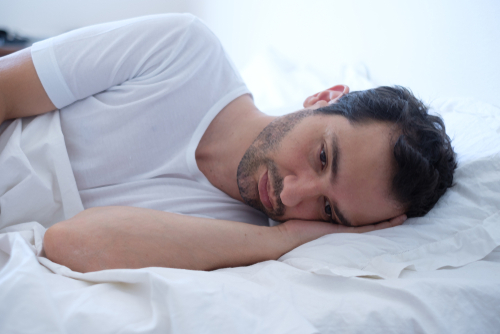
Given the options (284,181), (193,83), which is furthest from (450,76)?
(193,83)

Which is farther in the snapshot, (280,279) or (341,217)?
(341,217)

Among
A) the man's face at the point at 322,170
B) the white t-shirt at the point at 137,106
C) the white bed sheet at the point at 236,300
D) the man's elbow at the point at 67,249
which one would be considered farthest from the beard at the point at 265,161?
the man's elbow at the point at 67,249

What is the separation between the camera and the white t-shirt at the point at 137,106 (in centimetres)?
87

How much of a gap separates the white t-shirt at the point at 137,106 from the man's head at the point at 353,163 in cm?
18

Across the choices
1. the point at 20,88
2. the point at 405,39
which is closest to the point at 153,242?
the point at 20,88

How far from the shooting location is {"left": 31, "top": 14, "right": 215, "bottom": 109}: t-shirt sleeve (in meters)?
0.84

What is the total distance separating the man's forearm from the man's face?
0.38 ft

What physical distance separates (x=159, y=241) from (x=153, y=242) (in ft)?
0.04

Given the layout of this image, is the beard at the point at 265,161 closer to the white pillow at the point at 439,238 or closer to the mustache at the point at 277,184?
the mustache at the point at 277,184

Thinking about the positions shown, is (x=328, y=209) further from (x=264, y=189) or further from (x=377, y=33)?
(x=377, y=33)

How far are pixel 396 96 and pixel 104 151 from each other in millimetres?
797

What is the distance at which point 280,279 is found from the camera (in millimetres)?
637

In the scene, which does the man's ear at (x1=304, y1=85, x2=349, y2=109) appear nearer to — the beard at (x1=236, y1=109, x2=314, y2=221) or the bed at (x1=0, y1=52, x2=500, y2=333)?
the beard at (x1=236, y1=109, x2=314, y2=221)

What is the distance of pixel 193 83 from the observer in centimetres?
97
